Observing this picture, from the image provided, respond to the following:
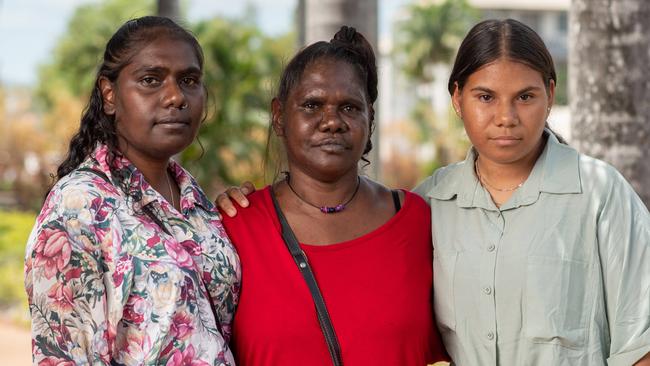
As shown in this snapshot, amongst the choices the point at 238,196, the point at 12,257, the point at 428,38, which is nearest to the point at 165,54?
the point at 238,196

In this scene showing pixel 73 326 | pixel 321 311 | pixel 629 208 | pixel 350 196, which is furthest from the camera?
pixel 350 196

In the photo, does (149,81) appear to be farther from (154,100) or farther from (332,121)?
(332,121)

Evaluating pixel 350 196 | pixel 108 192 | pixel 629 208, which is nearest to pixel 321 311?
pixel 350 196

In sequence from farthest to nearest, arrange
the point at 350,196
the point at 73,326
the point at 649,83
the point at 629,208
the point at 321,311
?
the point at 649,83 < the point at 350,196 < the point at 321,311 < the point at 629,208 < the point at 73,326

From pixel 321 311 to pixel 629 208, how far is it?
1.12 meters

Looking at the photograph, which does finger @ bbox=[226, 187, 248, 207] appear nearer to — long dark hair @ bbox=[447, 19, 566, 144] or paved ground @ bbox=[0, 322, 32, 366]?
long dark hair @ bbox=[447, 19, 566, 144]

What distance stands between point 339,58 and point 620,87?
5.99 ft

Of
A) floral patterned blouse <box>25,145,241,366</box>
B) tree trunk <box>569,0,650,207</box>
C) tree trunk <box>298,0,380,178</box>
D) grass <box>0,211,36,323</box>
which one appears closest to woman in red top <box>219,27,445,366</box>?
floral patterned blouse <box>25,145,241,366</box>

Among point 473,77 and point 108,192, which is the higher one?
point 473,77

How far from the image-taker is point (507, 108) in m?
3.32

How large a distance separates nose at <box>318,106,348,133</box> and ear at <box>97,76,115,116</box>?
747mm

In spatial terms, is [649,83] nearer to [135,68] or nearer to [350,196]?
[350,196]

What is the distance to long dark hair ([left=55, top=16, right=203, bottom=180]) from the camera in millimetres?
3324

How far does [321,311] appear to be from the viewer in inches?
136
